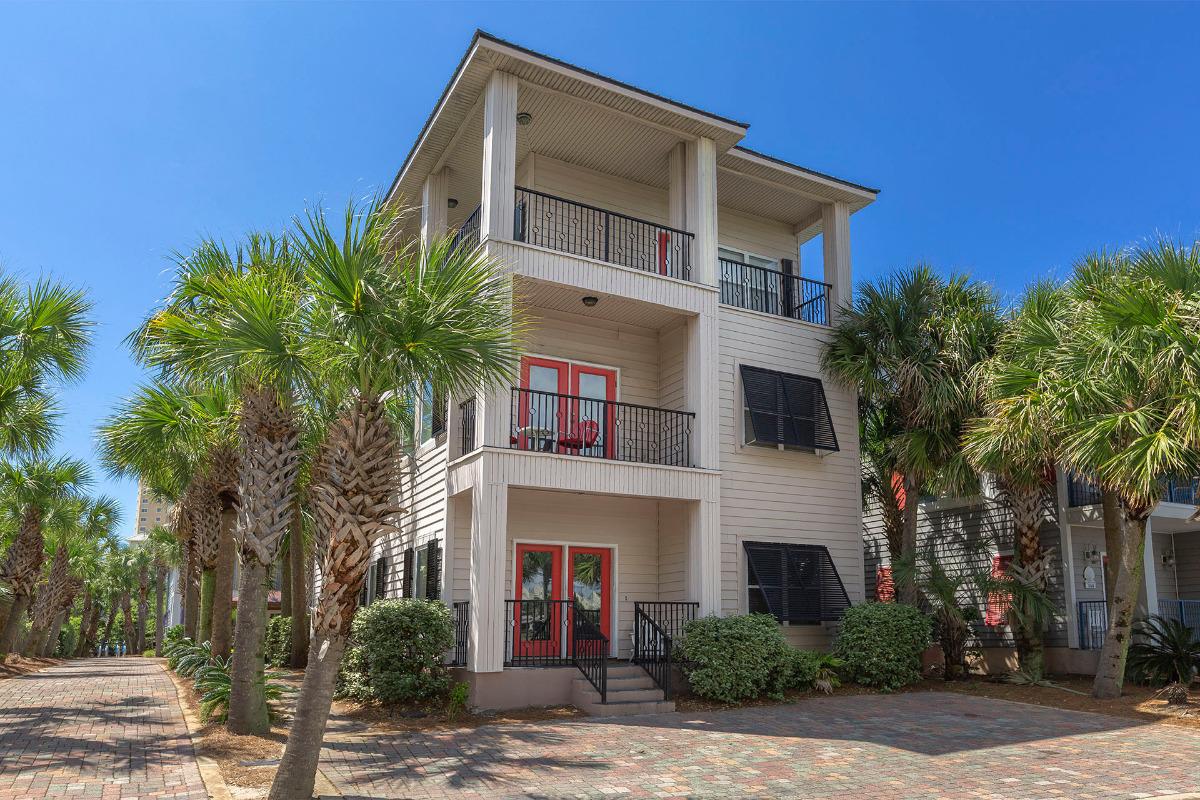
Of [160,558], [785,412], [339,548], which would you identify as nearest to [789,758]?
[339,548]

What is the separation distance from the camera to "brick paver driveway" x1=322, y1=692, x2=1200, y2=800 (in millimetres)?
8961

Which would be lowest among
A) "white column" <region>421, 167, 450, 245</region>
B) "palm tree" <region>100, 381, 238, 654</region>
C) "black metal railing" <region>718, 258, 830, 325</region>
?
"palm tree" <region>100, 381, 238, 654</region>

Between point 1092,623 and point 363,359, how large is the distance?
1659cm

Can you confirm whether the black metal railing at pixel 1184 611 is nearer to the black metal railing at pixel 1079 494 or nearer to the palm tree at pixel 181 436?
the black metal railing at pixel 1079 494

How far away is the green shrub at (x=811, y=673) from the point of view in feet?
51.0

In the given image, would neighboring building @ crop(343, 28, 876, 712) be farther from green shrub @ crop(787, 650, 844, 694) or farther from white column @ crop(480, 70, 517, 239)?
green shrub @ crop(787, 650, 844, 694)

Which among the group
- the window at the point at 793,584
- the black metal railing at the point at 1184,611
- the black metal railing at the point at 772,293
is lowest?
the black metal railing at the point at 1184,611

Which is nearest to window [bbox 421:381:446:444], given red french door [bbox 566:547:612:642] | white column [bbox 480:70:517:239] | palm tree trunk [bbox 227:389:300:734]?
white column [bbox 480:70:517:239]

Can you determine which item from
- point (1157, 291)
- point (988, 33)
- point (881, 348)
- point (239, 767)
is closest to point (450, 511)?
point (239, 767)

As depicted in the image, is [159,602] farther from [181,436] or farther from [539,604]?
[539,604]

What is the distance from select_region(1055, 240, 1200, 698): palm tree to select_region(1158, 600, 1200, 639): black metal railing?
248 inches

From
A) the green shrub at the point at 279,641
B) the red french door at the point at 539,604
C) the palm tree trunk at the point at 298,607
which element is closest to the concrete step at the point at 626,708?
the red french door at the point at 539,604

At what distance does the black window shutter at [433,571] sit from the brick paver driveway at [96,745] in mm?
4447

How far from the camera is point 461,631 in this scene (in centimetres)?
1484
